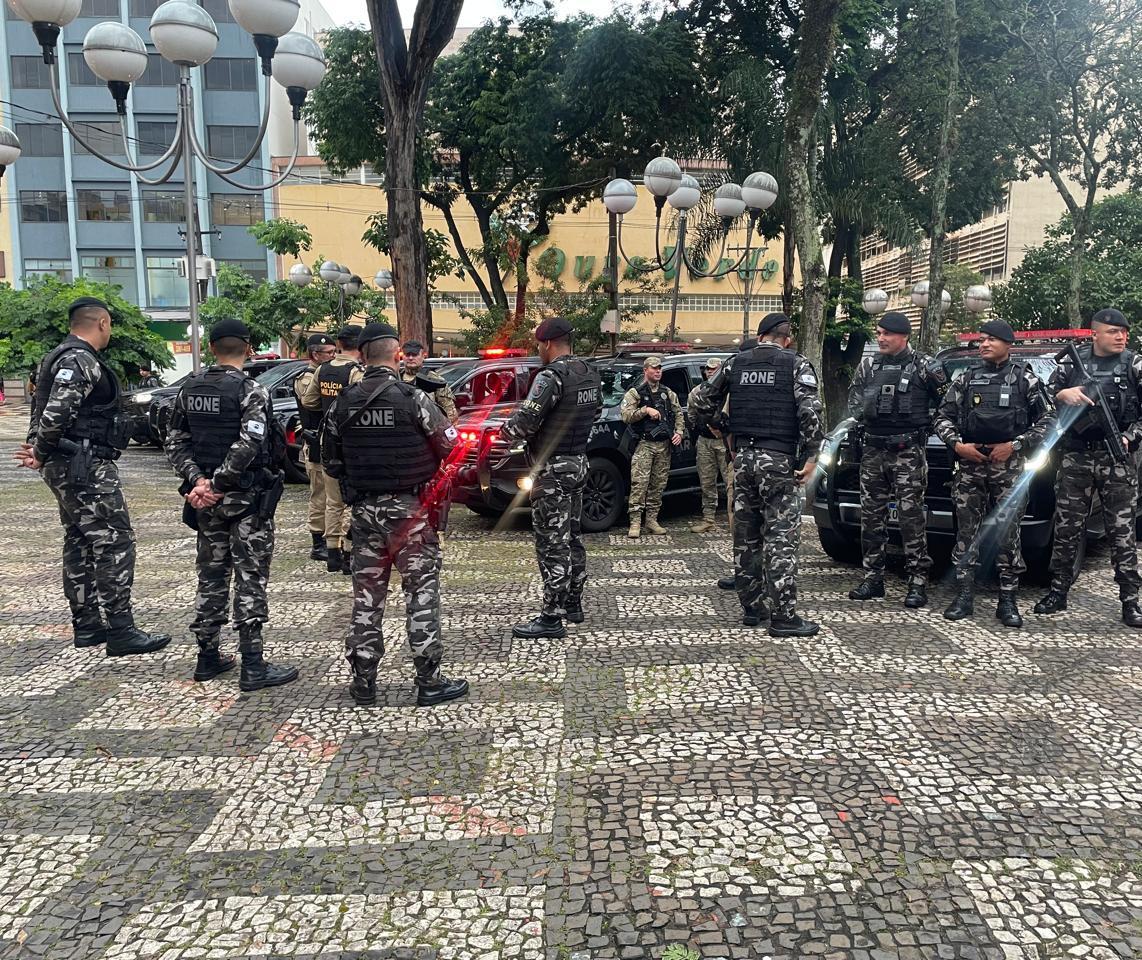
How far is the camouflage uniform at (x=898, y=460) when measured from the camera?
619cm

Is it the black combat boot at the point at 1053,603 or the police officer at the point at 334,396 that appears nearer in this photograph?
the black combat boot at the point at 1053,603

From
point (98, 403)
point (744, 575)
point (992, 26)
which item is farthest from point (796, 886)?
point (992, 26)

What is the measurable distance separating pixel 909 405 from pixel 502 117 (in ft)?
61.8

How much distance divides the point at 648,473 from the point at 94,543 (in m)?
5.03

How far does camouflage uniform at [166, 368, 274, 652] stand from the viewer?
4695 mm

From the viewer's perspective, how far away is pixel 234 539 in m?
4.76

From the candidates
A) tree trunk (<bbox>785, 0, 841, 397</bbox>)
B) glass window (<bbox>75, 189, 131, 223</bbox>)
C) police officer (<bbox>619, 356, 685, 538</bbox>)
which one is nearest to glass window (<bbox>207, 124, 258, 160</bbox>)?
glass window (<bbox>75, 189, 131, 223</bbox>)

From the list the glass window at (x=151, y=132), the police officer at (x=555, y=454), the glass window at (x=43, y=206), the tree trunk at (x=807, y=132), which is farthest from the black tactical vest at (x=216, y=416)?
the glass window at (x=43, y=206)

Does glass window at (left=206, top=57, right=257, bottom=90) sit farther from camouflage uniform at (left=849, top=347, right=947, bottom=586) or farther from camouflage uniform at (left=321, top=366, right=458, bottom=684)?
camouflage uniform at (left=321, top=366, right=458, bottom=684)

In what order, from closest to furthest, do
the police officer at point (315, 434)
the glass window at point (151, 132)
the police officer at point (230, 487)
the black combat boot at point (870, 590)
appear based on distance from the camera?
1. the police officer at point (230, 487)
2. the black combat boot at point (870, 590)
3. the police officer at point (315, 434)
4. the glass window at point (151, 132)

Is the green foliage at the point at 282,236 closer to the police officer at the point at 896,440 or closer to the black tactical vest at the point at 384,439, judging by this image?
the police officer at the point at 896,440

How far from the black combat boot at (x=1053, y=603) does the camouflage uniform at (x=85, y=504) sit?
18.8 ft

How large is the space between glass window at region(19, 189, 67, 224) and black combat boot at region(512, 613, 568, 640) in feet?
149

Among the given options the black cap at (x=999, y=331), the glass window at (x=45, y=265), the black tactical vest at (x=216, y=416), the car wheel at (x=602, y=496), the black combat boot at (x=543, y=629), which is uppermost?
the glass window at (x=45, y=265)
